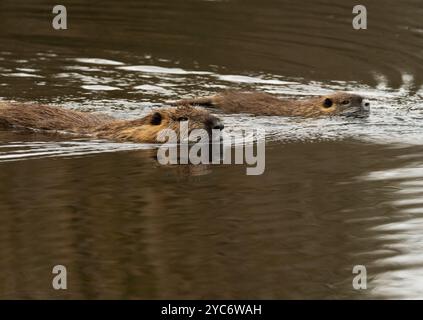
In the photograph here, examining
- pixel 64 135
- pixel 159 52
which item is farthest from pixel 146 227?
pixel 159 52

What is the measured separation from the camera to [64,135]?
32.3 feet

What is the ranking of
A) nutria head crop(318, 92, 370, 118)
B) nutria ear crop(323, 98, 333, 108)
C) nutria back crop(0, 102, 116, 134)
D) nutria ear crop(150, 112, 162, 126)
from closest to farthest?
1. nutria ear crop(150, 112, 162, 126)
2. nutria back crop(0, 102, 116, 134)
3. nutria head crop(318, 92, 370, 118)
4. nutria ear crop(323, 98, 333, 108)

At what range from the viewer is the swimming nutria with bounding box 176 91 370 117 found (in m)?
11.2

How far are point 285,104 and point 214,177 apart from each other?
373 centimetres

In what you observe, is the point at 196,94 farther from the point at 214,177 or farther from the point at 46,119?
the point at 214,177

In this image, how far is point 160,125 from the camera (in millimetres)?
9680

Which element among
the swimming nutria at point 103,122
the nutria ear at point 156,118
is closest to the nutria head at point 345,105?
the swimming nutria at point 103,122

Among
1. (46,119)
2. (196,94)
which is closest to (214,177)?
(46,119)

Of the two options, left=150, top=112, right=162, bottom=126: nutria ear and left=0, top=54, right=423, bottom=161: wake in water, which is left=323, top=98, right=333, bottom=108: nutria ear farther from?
left=150, top=112, right=162, bottom=126: nutria ear

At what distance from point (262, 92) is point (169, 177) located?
4.41 meters

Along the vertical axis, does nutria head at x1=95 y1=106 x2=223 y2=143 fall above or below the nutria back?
below

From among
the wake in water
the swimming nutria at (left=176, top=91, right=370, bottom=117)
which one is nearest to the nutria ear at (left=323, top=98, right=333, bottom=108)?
the swimming nutria at (left=176, top=91, right=370, bottom=117)

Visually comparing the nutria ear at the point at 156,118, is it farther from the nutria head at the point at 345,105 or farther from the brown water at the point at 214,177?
the nutria head at the point at 345,105

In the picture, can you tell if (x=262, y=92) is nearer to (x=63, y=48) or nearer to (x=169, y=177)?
(x=63, y=48)
